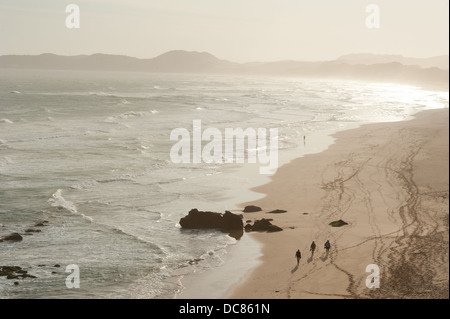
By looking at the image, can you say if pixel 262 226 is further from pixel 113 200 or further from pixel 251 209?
pixel 113 200

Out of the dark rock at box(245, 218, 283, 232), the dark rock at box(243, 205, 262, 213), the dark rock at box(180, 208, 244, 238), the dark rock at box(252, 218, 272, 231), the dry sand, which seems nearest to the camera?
the dry sand

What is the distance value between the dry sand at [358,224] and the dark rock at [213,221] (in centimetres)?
156

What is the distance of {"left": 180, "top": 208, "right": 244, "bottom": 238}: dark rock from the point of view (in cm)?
3122

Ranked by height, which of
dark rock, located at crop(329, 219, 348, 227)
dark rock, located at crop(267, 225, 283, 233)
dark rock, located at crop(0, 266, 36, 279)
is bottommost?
dark rock, located at crop(0, 266, 36, 279)

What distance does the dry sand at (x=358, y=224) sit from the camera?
894 inches

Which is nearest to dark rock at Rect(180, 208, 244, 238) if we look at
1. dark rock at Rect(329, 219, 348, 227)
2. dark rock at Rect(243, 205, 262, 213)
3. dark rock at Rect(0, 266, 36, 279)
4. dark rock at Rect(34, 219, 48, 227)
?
dark rock at Rect(243, 205, 262, 213)

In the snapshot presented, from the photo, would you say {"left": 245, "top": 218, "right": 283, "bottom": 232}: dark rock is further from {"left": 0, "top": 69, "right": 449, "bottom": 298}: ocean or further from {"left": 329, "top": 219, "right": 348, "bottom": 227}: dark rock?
{"left": 329, "top": 219, "right": 348, "bottom": 227}: dark rock

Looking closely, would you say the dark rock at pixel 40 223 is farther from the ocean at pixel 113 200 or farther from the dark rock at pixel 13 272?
the dark rock at pixel 13 272

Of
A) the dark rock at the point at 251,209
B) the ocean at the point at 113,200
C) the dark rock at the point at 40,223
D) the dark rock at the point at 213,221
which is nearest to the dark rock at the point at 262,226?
the dark rock at the point at 213,221

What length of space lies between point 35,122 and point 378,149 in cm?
4962

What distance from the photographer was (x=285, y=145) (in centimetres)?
5956

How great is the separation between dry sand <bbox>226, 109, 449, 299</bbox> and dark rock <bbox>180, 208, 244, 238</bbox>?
1.56 metres

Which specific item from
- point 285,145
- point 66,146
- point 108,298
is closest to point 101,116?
point 66,146

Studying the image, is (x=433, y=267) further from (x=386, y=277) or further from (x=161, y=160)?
(x=161, y=160)
